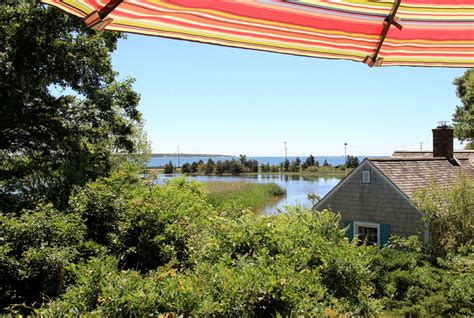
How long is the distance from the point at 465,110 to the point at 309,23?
35.7 meters

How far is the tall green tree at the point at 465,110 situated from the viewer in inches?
1021

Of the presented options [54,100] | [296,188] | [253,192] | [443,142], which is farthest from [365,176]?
[296,188]

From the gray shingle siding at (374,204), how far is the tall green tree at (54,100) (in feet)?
26.1

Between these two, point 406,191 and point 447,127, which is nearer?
point 406,191

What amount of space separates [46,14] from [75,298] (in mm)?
9769

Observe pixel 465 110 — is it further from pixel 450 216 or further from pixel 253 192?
pixel 450 216

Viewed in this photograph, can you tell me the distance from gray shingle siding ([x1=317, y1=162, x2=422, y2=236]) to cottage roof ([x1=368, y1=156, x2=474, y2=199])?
0.30 metres

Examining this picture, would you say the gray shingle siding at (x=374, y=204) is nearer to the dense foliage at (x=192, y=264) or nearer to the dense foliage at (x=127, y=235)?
the dense foliage at (x=127, y=235)

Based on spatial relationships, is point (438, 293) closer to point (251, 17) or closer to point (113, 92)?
point (251, 17)

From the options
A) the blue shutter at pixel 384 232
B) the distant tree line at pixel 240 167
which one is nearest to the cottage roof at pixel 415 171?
the blue shutter at pixel 384 232

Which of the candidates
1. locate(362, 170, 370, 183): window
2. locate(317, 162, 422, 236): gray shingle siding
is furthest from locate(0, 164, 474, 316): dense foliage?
locate(362, 170, 370, 183): window

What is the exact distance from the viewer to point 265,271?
3.57 metres

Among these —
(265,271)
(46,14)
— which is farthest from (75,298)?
(46,14)

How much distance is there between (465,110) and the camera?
3228cm
